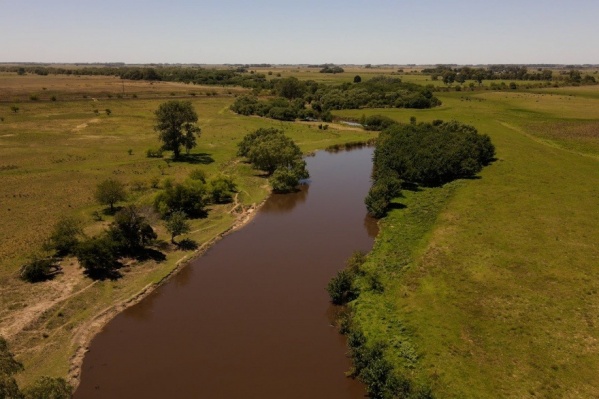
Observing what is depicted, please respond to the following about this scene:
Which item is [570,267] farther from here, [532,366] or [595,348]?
[532,366]

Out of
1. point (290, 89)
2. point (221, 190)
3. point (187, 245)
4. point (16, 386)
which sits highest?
point (290, 89)

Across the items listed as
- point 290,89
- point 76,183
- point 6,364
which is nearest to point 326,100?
point 290,89

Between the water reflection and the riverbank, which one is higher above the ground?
the water reflection

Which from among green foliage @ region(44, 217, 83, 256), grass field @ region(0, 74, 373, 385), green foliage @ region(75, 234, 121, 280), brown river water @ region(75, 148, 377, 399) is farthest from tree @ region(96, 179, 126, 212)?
brown river water @ region(75, 148, 377, 399)

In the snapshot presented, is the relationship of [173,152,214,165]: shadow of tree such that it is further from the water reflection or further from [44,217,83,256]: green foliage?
[44,217,83,256]: green foliage

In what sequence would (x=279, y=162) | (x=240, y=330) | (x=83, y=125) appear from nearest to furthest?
(x=240, y=330) → (x=279, y=162) → (x=83, y=125)

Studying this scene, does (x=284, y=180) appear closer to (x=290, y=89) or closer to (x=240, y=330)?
(x=240, y=330)
